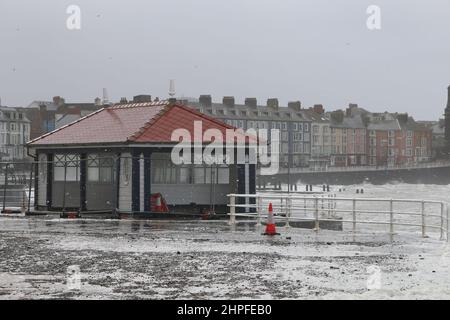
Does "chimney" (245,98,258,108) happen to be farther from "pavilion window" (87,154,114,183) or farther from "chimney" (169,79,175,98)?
"pavilion window" (87,154,114,183)

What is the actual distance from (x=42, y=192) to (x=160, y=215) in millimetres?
7256

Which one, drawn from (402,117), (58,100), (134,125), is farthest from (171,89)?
(402,117)

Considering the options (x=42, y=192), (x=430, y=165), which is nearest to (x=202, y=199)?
(x=42, y=192)

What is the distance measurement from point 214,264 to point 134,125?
58.7ft

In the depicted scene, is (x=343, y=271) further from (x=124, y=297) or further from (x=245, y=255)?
(x=124, y=297)

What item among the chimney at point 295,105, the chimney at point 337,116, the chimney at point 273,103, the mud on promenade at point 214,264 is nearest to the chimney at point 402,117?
the chimney at point 337,116

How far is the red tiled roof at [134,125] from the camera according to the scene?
1241 inches

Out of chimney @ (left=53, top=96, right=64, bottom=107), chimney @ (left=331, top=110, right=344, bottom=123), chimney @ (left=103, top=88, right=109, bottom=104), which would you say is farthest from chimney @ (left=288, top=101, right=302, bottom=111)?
chimney @ (left=103, top=88, right=109, bottom=104)

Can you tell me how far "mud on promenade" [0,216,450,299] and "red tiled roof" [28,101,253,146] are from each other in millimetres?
7581

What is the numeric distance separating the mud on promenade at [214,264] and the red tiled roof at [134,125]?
758 cm

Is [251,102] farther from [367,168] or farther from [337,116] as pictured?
[337,116]

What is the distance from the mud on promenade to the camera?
12172mm

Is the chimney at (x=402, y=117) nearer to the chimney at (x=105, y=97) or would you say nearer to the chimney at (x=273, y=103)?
the chimney at (x=273, y=103)

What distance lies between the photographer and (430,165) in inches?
6457
